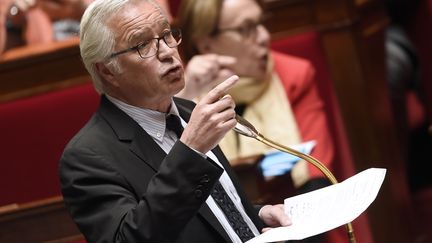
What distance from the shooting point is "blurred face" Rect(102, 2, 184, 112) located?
1006 millimetres

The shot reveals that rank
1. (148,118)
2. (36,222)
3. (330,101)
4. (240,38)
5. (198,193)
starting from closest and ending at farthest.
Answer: (198,193) < (148,118) < (36,222) < (240,38) < (330,101)

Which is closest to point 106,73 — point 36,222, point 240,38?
point 36,222

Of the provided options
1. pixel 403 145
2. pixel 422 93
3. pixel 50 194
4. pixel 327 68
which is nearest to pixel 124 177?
pixel 50 194

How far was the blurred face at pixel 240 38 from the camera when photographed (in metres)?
1.76

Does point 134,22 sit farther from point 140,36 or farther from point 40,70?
point 40,70

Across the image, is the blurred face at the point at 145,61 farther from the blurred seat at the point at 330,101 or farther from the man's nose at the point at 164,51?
the blurred seat at the point at 330,101

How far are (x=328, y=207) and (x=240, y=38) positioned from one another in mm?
817

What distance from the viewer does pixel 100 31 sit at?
101 centimetres

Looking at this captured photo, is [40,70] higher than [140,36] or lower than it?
lower

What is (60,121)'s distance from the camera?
1.82 metres

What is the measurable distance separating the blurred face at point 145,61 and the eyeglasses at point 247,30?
2.43ft

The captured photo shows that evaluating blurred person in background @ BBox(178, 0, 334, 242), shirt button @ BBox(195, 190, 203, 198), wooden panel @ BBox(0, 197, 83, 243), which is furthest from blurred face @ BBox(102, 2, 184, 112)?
blurred person in background @ BBox(178, 0, 334, 242)

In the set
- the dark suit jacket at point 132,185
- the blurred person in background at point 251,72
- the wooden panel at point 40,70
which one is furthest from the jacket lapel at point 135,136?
the wooden panel at point 40,70

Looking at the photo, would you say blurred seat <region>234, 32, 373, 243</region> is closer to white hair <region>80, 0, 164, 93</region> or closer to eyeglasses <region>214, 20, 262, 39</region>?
eyeglasses <region>214, 20, 262, 39</region>
